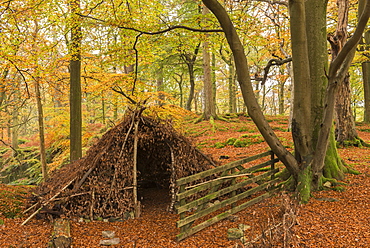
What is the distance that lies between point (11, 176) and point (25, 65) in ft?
36.7

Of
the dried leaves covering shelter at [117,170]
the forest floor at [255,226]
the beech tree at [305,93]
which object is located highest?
the beech tree at [305,93]

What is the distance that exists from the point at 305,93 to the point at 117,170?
13.7 ft

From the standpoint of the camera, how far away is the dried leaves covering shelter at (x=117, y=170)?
512 cm

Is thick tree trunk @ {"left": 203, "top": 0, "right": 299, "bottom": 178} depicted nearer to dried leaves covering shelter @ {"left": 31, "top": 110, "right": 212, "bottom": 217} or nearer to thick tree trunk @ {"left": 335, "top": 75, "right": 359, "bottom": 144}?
dried leaves covering shelter @ {"left": 31, "top": 110, "right": 212, "bottom": 217}

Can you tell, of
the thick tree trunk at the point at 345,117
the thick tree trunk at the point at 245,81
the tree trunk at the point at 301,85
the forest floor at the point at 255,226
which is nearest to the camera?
→ the forest floor at the point at 255,226

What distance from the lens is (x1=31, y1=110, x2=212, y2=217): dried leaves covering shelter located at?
202 inches

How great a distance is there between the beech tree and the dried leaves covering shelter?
1874mm

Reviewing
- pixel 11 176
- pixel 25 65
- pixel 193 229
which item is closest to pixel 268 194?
pixel 193 229

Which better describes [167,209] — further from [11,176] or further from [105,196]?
[11,176]

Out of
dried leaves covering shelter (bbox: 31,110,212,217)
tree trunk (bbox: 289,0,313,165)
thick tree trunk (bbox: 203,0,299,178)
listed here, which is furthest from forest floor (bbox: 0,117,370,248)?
tree trunk (bbox: 289,0,313,165)

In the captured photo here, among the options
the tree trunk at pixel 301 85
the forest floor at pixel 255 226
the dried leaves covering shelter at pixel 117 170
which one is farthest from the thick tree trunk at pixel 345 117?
the dried leaves covering shelter at pixel 117 170

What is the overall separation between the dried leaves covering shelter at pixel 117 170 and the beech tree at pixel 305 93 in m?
1.87

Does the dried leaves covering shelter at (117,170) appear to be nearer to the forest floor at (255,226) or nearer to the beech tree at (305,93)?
the forest floor at (255,226)

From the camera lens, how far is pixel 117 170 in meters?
5.36
